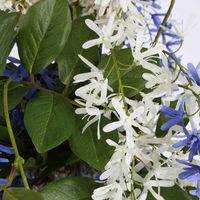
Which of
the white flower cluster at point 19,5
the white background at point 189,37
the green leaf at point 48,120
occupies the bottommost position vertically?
the white background at point 189,37

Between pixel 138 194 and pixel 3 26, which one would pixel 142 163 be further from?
pixel 3 26

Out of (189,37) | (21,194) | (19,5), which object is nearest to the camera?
(21,194)

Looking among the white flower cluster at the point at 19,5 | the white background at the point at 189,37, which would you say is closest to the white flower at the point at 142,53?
the white flower cluster at the point at 19,5

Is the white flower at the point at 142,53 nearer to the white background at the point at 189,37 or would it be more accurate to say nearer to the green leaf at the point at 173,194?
the green leaf at the point at 173,194

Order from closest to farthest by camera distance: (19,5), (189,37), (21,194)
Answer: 1. (21,194)
2. (19,5)
3. (189,37)

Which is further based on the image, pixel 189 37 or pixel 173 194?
pixel 189 37

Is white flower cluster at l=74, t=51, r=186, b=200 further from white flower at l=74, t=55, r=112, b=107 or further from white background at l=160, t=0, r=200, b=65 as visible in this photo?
white background at l=160, t=0, r=200, b=65

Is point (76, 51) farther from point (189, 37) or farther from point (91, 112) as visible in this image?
point (189, 37)

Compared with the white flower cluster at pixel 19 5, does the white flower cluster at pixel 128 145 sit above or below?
below

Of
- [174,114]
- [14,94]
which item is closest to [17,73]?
[14,94]

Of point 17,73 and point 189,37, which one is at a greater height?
point 17,73
